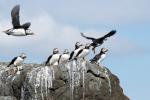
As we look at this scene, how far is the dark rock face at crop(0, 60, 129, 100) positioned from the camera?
33.5 meters

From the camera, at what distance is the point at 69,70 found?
111ft

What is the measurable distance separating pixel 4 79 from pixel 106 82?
16.4 ft

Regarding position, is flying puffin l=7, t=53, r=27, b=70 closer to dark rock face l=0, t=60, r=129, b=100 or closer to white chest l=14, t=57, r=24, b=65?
white chest l=14, t=57, r=24, b=65

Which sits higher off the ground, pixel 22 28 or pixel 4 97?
pixel 22 28

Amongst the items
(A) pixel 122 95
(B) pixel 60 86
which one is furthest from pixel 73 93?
(A) pixel 122 95

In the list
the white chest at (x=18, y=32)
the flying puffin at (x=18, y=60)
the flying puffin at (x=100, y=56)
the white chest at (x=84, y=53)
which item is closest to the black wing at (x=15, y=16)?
the white chest at (x=18, y=32)

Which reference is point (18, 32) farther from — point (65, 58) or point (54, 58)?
point (65, 58)

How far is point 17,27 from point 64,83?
4087 millimetres

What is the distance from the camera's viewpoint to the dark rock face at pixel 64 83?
110 feet

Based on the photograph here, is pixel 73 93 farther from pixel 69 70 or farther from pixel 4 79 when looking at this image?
pixel 4 79

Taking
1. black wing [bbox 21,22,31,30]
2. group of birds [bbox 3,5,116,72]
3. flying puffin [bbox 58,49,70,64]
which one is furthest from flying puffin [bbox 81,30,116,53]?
black wing [bbox 21,22,31,30]

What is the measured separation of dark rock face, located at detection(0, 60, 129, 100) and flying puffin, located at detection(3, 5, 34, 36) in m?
1.88

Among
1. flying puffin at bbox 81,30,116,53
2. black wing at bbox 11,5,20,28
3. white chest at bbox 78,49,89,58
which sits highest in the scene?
black wing at bbox 11,5,20,28

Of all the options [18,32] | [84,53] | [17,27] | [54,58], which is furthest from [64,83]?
→ [17,27]
